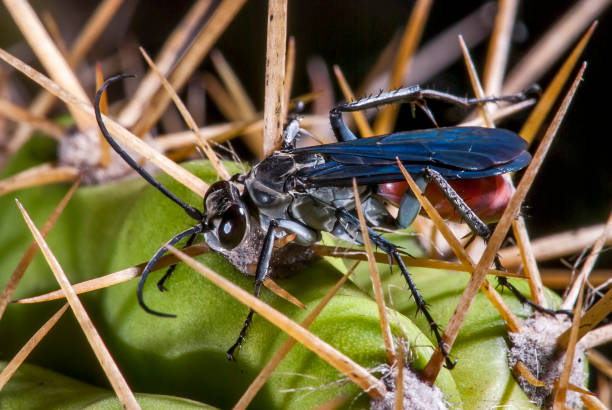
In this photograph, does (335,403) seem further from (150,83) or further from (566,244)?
(150,83)

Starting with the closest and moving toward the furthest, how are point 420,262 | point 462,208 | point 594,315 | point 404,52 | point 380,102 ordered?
1. point 594,315
2. point 420,262
3. point 462,208
4. point 380,102
5. point 404,52

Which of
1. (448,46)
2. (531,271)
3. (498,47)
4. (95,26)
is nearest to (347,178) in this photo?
(531,271)

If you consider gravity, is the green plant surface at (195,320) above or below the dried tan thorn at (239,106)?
below

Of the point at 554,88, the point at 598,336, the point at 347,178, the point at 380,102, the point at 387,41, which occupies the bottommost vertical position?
the point at 598,336

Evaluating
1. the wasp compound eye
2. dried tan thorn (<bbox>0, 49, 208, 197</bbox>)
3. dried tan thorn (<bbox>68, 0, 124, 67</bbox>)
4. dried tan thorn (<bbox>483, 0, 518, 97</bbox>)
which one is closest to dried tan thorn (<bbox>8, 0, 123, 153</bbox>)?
dried tan thorn (<bbox>68, 0, 124, 67</bbox>)

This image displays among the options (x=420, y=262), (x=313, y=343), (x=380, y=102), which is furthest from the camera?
(x=380, y=102)

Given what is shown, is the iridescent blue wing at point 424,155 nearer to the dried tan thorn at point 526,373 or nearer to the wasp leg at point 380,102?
the wasp leg at point 380,102

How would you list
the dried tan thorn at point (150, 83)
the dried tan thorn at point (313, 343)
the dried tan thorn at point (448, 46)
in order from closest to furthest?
the dried tan thorn at point (313, 343) → the dried tan thorn at point (150, 83) → the dried tan thorn at point (448, 46)

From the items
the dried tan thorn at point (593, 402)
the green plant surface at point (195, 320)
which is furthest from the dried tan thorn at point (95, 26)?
the dried tan thorn at point (593, 402)
